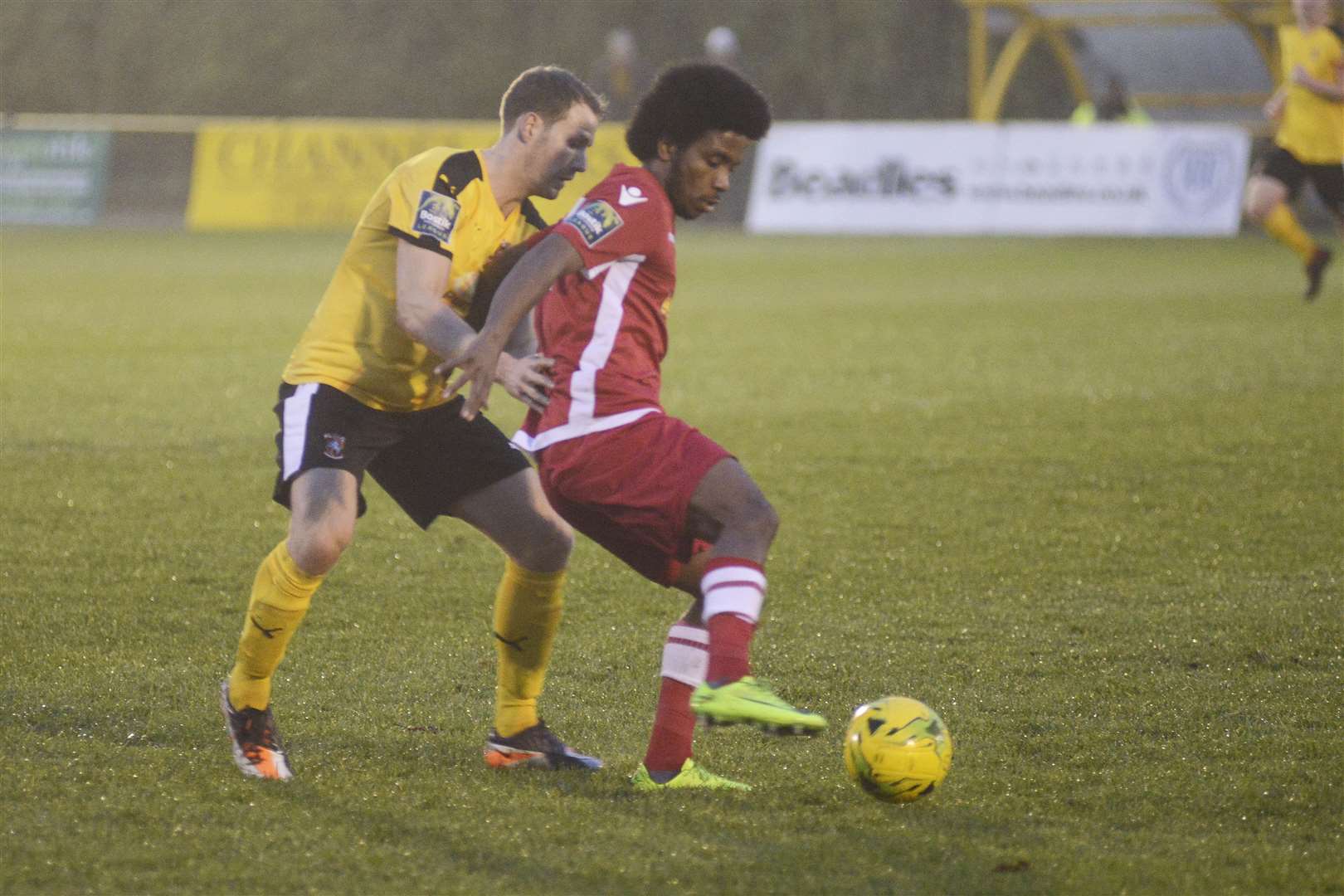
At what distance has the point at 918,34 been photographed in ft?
132

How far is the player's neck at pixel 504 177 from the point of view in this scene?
14.6ft

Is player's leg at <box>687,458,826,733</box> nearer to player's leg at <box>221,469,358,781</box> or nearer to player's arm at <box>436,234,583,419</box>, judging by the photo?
player's arm at <box>436,234,583,419</box>

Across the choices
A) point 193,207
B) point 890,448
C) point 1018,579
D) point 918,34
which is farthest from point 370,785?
point 918,34

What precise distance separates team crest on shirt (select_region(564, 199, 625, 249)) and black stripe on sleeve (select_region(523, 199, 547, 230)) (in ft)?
2.36

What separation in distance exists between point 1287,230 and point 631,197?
10.3 meters

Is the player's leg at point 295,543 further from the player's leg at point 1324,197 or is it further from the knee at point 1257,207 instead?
the player's leg at point 1324,197

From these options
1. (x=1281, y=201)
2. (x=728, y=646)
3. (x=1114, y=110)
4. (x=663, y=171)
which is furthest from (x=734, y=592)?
(x=1114, y=110)

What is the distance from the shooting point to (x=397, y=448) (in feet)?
15.0

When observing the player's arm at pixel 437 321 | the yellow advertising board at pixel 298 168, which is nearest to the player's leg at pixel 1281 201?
the player's arm at pixel 437 321

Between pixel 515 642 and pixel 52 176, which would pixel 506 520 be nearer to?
pixel 515 642

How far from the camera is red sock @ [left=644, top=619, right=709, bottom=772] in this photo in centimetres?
425

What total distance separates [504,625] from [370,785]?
587mm

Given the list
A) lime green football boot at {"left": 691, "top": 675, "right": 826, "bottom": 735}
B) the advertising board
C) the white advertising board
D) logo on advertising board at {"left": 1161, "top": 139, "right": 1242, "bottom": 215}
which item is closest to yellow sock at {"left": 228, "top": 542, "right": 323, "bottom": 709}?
lime green football boot at {"left": 691, "top": 675, "right": 826, "bottom": 735}

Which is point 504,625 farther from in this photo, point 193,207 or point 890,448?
point 193,207
